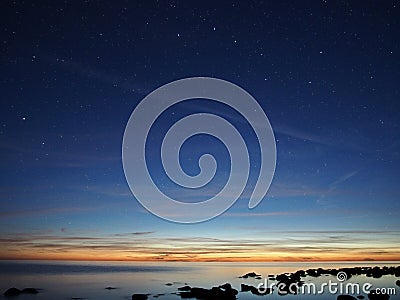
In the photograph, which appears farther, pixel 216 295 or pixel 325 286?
pixel 325 286

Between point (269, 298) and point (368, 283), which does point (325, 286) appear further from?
point (269, 298)

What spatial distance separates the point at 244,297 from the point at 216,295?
102 inches

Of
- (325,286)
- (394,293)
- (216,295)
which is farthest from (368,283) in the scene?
(216,295)

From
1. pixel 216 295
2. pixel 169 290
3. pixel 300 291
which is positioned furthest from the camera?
pixel 169 290

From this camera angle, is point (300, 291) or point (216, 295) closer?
point (216, 295)

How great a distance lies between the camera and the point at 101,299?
111ft

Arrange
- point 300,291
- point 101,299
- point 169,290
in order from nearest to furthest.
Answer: point 300,291, point 101,299, point 169,290

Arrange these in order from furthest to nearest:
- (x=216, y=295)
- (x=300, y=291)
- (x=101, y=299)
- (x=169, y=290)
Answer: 1. (x=169, y=290)
2. (x=101, y=299)
3. (x=300, y=291)
4. (x=216, y=295)

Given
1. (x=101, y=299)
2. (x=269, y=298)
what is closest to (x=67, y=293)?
(x=101, y=299)

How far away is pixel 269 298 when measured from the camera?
28.1m

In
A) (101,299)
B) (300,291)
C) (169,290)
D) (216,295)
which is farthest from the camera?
(169,290)

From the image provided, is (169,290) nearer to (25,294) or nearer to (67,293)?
(67,293)

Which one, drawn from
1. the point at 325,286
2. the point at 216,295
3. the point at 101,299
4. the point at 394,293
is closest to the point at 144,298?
the point at 101,299

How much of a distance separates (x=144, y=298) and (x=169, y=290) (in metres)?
6.10
